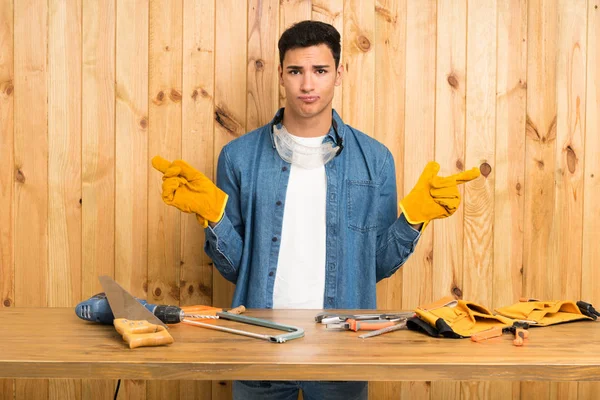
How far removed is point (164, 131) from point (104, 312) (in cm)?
114

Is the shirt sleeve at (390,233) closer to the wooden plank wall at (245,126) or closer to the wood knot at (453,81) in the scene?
the wooden plank wall at (245,126)

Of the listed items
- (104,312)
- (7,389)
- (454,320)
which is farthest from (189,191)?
(7,389)

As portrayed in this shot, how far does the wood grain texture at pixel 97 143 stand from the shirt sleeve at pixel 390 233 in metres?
1.01

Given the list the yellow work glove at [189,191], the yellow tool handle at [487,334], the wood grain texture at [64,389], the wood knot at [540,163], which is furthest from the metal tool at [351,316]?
the wood grain texture at [64,389]

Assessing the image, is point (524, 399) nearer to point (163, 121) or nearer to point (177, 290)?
point (177, 290)

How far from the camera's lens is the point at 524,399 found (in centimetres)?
262

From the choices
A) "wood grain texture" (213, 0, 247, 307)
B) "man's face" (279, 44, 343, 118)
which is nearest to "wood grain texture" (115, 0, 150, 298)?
"wood grain texture" (213, 0, 247, 307)

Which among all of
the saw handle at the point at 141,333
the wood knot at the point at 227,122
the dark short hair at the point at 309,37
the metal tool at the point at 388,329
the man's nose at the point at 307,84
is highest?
the dark short hair at the point at 309,37

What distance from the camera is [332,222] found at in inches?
83.0

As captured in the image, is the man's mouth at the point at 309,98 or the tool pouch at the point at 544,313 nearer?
the tool pouch at the point at 544,313

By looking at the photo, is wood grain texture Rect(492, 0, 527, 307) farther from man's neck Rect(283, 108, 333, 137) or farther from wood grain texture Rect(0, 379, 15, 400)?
wood grain texture Rect(0, 379, 15, 400)

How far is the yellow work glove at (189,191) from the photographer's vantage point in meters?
1.78

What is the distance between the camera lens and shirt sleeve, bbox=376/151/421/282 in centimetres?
197

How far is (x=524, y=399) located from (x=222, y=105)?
5.19ft
